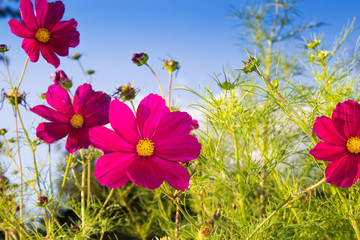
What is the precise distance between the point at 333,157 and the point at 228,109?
0.25m

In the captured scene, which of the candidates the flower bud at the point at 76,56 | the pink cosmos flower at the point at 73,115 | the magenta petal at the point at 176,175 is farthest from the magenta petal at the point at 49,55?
the flower bud at the point at 76,56

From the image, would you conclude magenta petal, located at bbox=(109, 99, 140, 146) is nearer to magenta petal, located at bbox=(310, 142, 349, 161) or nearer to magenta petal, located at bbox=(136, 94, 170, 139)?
magenta petal, located at bbox=(136, 94, 170, 139)

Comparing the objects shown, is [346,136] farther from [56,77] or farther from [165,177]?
[56,77]

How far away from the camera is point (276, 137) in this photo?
1.39m

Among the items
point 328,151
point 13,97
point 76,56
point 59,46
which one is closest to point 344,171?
point 328,151

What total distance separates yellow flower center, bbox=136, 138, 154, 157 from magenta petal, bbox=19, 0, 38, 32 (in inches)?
14.2

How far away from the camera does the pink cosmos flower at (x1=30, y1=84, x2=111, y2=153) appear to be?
1.68 ft

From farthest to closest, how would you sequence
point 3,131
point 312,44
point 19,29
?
point 3,131, point 312,44, point 19,29

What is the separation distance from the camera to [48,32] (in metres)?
0.68

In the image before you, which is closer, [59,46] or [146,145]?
[146,145]

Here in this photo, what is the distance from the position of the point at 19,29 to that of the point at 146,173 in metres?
0.40

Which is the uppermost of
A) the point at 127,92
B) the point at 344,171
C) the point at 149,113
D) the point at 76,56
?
the point at 76,56

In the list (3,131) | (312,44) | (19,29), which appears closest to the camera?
(19,29)

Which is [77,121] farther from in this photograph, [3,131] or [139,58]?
[3,131]
